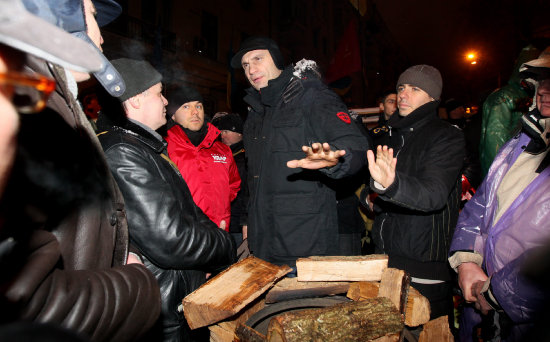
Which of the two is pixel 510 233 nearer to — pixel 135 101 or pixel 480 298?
pixel 480 298

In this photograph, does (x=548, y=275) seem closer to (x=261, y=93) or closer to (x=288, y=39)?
(x=261, y=93)

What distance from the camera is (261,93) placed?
296 cm

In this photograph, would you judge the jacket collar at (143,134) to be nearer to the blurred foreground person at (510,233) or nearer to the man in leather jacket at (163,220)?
the man in leather jacket at (163,220)

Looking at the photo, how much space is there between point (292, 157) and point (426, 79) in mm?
1524

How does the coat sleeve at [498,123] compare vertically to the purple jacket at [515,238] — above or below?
above

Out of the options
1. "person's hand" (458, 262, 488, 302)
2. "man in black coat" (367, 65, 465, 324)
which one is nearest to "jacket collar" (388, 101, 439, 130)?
"man in black coat" (367, 65, 465, 324)

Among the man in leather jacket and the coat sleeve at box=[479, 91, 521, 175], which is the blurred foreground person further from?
the coat sleeve at box=[479, 91, 521, 175]

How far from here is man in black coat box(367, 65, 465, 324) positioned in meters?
2.09

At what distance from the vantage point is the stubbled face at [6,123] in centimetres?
55

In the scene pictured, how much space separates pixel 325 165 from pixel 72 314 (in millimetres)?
1671

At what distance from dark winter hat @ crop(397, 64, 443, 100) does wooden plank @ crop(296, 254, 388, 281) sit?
1.91m

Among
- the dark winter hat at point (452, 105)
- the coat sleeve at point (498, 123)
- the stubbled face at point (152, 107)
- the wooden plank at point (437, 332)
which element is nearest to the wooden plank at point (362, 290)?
the wooden plank at point (437, 332)

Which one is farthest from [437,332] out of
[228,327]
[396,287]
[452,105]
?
[452,105]

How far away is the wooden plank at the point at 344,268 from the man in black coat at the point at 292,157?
2.53ft
